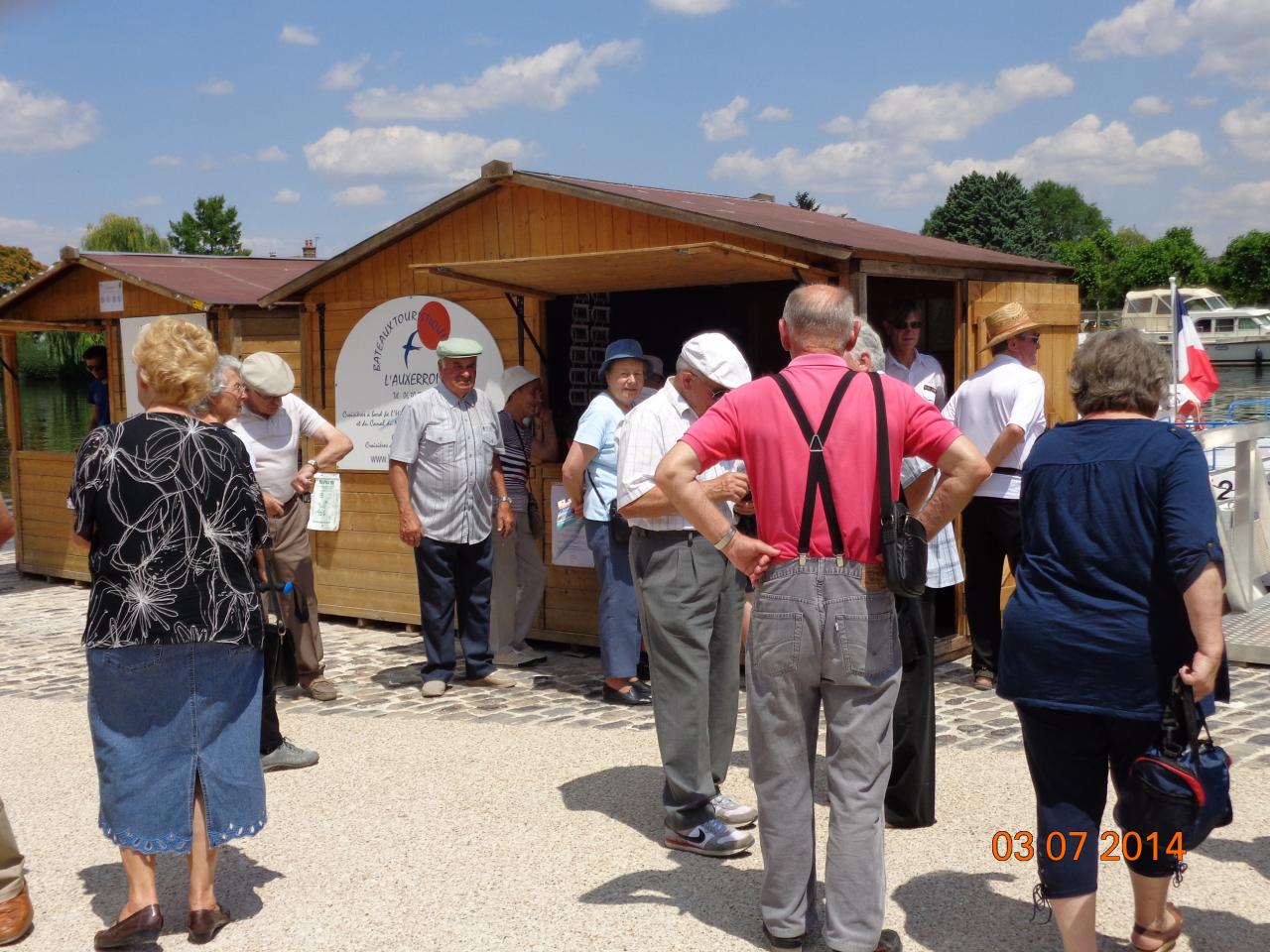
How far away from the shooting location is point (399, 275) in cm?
847

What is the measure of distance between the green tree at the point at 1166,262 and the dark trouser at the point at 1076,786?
307ft

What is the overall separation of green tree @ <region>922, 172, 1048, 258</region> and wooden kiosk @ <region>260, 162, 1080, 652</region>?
57.2m

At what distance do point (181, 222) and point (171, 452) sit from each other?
90.6 metres

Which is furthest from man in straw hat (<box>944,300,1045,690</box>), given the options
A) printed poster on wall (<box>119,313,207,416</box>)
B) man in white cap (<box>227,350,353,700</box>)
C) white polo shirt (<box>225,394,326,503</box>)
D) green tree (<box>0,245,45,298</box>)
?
green tree (<box>0,245,45,298</box>)

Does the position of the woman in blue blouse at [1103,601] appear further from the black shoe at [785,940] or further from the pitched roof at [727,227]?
the pitched roof at [727,227]

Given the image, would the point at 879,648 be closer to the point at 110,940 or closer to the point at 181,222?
the point at 110,940

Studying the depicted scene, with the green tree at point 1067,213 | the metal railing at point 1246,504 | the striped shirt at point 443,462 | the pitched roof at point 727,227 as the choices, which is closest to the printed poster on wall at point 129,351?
the pitched roof at point 727,227

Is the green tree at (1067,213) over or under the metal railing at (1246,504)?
over

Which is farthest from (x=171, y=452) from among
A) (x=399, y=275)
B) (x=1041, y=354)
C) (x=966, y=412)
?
(x=1041, y=354)

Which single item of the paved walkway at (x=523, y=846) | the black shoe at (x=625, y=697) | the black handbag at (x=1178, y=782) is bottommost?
the paved walkway at (x=523, y=846)

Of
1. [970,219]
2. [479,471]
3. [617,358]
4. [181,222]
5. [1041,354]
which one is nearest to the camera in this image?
[617,358]

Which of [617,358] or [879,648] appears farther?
[617,358]

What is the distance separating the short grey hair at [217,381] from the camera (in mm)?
3969

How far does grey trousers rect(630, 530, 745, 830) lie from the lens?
4453 mm
